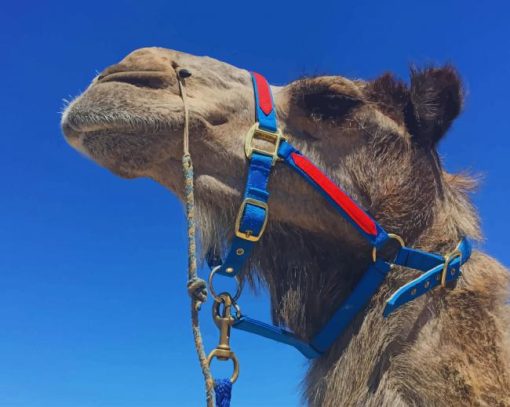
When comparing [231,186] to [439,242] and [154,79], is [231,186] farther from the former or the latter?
[439,242]

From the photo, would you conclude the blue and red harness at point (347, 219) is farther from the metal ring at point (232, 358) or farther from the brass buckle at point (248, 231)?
the metal ring at point (232, 358)

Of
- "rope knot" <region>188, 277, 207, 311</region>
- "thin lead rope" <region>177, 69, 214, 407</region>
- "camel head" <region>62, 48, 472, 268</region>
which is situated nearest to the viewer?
"thin lead rope" <region>177, 69, 214, 407</region>

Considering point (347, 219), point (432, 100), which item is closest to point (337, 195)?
point (347, 219)

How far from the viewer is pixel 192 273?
9.74 feet

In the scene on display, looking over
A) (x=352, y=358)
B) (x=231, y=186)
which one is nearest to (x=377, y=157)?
(x=231, y=186)

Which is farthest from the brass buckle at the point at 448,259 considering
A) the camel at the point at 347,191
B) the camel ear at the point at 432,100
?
the camel ear at the point at 432,100

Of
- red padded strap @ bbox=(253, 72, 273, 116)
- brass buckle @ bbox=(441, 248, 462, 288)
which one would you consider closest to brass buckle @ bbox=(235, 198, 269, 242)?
red padded strap @ bbox=(253, 72, 273, 116)

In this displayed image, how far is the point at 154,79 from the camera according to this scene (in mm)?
3371

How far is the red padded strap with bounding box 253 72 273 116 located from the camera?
3572 mm

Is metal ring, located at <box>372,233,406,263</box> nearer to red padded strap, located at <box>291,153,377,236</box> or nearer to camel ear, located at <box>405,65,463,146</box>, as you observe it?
red padded strap, located at <box>291,153,377,236</box>

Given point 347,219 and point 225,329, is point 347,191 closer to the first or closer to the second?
point 347,219

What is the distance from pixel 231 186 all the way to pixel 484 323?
148 centimetres

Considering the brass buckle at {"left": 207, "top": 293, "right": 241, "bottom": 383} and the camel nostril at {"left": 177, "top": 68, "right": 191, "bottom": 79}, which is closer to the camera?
the brass buckle at {"left": 207, "top": 293, "right": 241, "bottom": 383}

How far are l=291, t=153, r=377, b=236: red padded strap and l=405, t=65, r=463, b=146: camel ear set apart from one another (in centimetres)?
65
